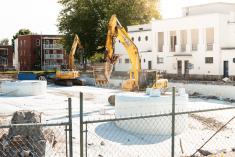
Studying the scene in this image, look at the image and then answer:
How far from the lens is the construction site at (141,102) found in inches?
473

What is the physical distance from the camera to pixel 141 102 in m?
19.1

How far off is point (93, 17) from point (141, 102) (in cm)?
4700

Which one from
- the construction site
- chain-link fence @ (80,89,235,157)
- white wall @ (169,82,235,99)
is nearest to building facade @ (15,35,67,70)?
the construction site

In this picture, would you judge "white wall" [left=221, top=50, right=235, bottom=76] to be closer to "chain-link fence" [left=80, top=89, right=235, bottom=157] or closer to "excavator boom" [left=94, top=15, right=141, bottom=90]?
"excavator boom" [left=94, top=15, right=141, bottom=90]

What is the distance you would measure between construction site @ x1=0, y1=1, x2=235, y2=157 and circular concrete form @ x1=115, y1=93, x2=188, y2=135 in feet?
0.15

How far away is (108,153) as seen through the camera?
15305mm

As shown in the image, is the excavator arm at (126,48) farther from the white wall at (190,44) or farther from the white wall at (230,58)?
the white wall at (190,44)

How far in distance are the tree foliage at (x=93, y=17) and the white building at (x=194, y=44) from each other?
10.2m

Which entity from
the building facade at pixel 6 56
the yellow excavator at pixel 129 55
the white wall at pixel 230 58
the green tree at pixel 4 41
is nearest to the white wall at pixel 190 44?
the white wall at pixel 230 58

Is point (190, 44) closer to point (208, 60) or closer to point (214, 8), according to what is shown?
point (208, 60)

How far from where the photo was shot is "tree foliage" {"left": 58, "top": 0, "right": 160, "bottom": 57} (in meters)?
63.6

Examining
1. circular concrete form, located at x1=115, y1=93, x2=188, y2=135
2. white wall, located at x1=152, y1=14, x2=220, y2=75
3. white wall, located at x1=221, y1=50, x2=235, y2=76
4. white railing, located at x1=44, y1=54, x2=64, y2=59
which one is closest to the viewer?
circular concrete form, located at x1=115, y1=93, x2=188, y2=135

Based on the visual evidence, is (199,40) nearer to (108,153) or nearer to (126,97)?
(126,97)

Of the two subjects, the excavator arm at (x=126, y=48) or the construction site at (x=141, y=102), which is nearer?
the construction site at (x=141, y=102)
